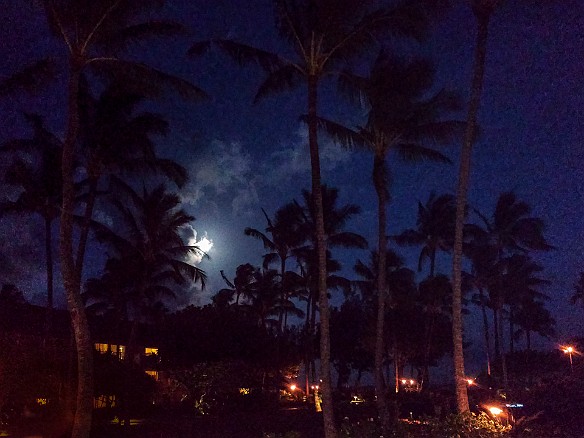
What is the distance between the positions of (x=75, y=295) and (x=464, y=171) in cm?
953

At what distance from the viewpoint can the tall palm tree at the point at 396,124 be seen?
21.1 meters

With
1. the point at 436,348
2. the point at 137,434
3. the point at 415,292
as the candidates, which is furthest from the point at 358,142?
the point at 436,348

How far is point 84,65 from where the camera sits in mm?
15828

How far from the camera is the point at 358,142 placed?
2045cm

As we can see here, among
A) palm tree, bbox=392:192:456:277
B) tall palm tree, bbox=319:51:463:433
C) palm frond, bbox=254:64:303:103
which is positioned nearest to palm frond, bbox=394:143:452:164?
tall palm tree, bbox=319:51:463:433

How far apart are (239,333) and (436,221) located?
18.5m

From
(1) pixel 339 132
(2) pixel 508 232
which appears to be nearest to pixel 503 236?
(2) pixel 508 232

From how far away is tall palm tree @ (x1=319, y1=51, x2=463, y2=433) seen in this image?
830 inches

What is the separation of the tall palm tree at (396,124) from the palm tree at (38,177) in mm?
12145

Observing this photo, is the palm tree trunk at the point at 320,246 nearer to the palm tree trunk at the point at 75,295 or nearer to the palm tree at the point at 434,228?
the palm tree trunk at the point at 75,295

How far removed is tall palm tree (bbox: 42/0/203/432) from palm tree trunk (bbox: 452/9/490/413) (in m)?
7.28

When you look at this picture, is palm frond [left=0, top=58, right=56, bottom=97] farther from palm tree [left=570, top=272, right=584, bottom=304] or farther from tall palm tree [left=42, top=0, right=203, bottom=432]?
palm tree [left=570, top=272, right=584, bottom=304]

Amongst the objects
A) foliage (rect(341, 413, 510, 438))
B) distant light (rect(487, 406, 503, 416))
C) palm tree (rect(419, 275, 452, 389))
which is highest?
palm tree (rect(419, 275, 452, 389))

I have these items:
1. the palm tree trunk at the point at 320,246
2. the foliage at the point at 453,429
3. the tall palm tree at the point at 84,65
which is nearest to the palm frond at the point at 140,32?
the tall palm tree at the point at 84,65
